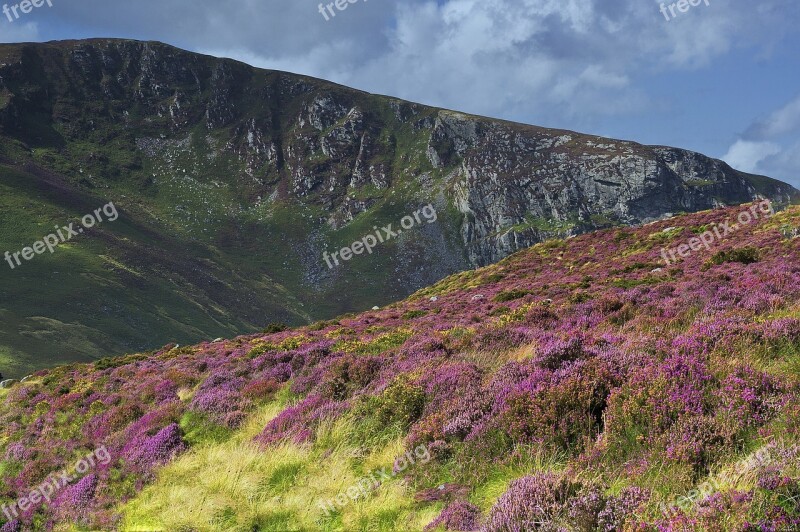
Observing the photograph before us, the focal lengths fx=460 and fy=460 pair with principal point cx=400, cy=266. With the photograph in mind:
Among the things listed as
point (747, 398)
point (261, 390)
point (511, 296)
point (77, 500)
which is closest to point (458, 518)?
point (747, 398)

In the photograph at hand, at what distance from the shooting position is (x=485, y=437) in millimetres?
6602

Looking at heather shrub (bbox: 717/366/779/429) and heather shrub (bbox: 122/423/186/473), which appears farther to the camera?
heather shrub (bbox: 122/423/186/473)

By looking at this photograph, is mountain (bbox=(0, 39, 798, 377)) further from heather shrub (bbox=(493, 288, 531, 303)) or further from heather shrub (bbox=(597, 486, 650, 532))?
heather shrub (bbox=(597, 486, 650, 532))

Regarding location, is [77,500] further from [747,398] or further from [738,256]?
[738,256]

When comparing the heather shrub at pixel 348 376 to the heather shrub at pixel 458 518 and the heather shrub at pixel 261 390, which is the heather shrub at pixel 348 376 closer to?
the heather shrub at pixel 261 390

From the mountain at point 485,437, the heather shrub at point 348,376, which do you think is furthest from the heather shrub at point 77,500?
the heather shrub at point 348,376

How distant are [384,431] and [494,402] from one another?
2141mm

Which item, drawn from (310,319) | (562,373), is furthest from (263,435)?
(310,319)

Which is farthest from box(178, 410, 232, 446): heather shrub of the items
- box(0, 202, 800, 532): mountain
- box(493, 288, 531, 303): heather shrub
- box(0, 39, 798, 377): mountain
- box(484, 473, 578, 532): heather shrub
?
box(0, 39, 798, 377): mountain

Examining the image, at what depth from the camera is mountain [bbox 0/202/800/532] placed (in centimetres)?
464

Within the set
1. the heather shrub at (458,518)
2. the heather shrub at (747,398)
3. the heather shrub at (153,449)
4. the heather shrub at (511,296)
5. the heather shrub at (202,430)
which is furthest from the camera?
the heather shrub at (511,296)

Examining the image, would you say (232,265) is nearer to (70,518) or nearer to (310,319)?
(310,319)

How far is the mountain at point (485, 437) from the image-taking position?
464cm

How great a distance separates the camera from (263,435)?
949cm
